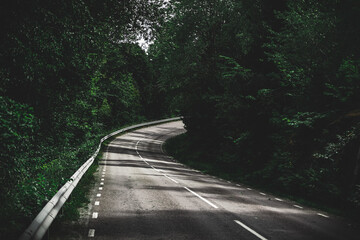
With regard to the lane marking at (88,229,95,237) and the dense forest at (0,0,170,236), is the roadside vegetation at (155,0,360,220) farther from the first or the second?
the lane marking at (88,229,95,237)

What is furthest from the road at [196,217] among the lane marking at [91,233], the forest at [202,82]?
the forest at [202,82]

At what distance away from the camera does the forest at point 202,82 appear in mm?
7609

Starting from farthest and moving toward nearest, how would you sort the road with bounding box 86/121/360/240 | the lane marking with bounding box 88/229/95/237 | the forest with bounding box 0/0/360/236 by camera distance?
1. the forest with bounding box 0/0/360/236
2. the road with bounding box 86/121/360/240
3. the lane marking with bounding box 88/229/95/237

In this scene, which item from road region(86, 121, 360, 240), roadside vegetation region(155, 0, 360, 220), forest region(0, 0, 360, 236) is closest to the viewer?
road region(86, 121, 360, 240)

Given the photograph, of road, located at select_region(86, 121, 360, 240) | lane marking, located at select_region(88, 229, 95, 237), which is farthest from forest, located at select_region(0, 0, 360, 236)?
road, located at select_region(86, 121, 360, 240)

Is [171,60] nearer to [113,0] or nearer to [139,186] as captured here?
[139,186]

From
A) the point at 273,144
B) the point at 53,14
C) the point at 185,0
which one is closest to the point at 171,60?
the point at 185,0

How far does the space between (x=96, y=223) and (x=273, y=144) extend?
15104mm

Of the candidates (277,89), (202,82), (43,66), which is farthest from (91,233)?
(202,82)

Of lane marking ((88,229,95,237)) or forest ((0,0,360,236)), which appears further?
forest ((0,0,360,236))

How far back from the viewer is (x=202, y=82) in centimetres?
3114

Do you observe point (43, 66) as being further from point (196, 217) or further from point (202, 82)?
point (202, 82)

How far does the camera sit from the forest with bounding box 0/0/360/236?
7609 mm

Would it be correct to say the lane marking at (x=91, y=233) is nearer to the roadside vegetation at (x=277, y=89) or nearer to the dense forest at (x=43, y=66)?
the dense forest at (x=43, y=66)
